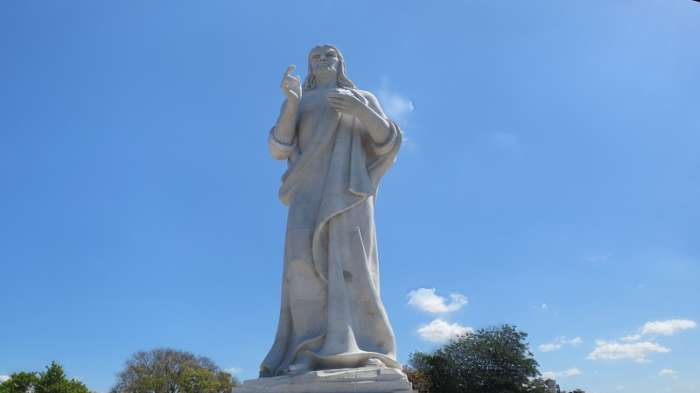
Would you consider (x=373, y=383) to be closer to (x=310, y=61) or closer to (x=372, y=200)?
(x=372, y=200)

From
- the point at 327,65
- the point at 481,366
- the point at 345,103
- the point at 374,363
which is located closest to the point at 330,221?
the point at 345,103

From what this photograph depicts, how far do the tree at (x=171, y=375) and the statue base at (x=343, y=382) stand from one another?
181ft

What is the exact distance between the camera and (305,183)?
32.5 feet

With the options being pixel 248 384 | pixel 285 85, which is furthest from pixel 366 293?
pixel 285 85

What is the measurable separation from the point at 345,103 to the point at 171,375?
2460 inches

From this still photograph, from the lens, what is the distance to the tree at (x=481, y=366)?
5750cm

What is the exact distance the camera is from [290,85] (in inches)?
393

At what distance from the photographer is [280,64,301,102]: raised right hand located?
9961 millimetres

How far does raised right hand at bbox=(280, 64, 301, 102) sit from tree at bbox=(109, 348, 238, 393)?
180 ft

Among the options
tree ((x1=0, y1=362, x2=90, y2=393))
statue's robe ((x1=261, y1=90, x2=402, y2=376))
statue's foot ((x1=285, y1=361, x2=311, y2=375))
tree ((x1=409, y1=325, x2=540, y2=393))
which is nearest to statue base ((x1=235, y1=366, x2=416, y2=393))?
statue's foot ((x1=285, y1=361, x2=311, y2=375))

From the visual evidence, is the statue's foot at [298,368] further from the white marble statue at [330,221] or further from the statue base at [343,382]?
the statue base at [343,382]

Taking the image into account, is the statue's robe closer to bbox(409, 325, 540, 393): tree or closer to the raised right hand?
the raised right hand

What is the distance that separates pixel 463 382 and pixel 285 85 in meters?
54.0

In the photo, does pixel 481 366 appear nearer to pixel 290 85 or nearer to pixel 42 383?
pixel 42 383
